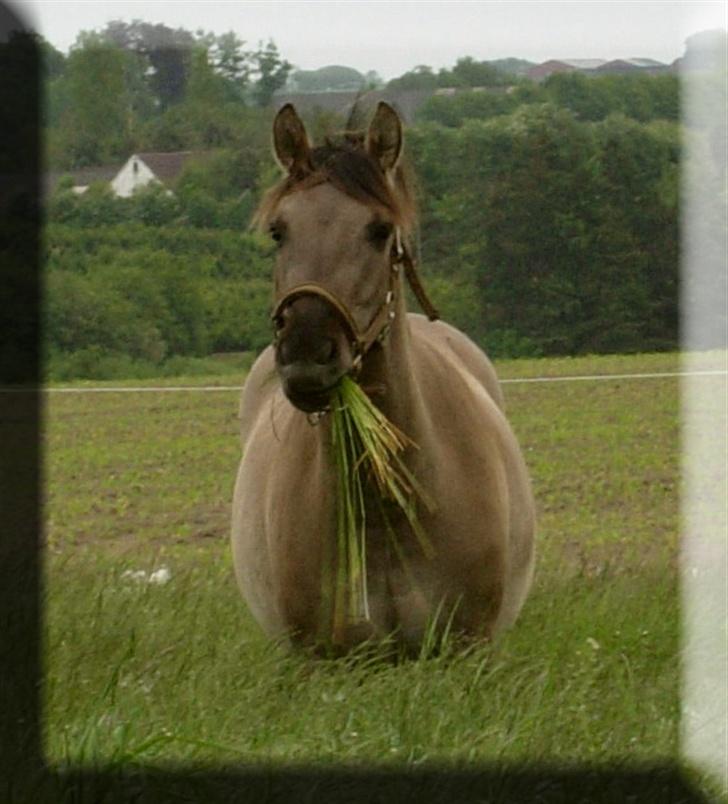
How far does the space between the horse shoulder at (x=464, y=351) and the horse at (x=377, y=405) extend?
0.92 m

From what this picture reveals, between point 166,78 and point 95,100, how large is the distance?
2.41 feet

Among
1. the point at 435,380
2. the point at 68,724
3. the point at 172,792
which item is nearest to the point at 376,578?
the point at 435,380

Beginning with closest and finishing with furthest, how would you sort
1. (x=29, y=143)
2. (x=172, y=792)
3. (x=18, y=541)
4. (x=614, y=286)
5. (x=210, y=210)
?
1. (x=172, y=792)
2. (x=29, y=143)
3. (x=18, y=541)
4. (x=210, y=210)
5. (x=614, y=286)

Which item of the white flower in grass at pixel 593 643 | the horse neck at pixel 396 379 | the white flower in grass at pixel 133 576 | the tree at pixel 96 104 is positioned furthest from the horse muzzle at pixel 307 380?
the tree at pixel 96 104

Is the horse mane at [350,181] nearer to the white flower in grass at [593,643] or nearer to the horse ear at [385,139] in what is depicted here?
the horse ear at [385,139]

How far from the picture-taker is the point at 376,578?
4832 mm

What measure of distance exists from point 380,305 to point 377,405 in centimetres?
31

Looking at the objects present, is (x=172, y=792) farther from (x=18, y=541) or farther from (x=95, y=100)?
(x=95, y=100)

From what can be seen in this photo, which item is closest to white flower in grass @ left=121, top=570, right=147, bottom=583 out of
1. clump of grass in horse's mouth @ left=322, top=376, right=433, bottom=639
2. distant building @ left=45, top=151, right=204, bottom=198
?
clump of grass in horse's mouth @ left=322, top=376, right=433, bottom=639

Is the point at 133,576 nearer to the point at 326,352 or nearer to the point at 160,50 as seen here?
the point at 326,352

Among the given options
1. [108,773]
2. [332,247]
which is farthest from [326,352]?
[108,773]

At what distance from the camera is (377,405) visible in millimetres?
4797

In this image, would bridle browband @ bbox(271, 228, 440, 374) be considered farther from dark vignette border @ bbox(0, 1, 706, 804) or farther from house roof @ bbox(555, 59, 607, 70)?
house roof @ bbox(555, 59, 607, 70)

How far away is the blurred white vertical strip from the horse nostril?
122 cm
